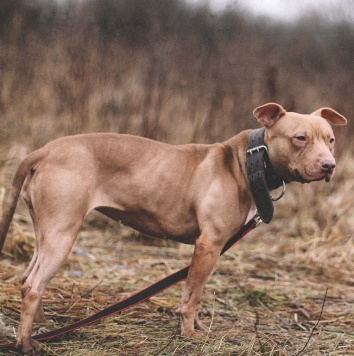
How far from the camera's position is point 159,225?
3.87 meters

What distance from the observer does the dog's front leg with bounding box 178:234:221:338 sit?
3713 millimetres

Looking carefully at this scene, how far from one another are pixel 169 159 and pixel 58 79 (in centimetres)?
463

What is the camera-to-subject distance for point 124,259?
19.2 feet

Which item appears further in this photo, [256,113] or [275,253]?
A: [275,253]

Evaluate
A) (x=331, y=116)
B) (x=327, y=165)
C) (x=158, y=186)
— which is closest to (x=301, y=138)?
(x=327, y=165)

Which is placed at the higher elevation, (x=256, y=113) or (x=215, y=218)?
(x=256, y=113)

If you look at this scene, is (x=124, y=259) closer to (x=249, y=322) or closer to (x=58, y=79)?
(x=249, y=322)

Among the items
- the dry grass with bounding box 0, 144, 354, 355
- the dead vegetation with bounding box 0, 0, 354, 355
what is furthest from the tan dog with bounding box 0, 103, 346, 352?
the dead vegetation with bounding box 0, 0, 354, 355

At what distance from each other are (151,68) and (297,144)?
428 centimetres

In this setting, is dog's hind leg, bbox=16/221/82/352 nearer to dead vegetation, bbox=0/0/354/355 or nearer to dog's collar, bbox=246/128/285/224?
dead vegetation, bbox=0/0/354/355

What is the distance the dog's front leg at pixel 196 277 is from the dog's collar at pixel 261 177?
1.27 ft

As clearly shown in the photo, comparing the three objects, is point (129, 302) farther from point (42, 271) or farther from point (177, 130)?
point (177, 130)

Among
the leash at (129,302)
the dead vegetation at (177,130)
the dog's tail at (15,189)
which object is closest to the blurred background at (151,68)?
the dead vegetation at (177,130)

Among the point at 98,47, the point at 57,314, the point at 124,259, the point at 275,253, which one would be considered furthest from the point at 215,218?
the point at 98,47
